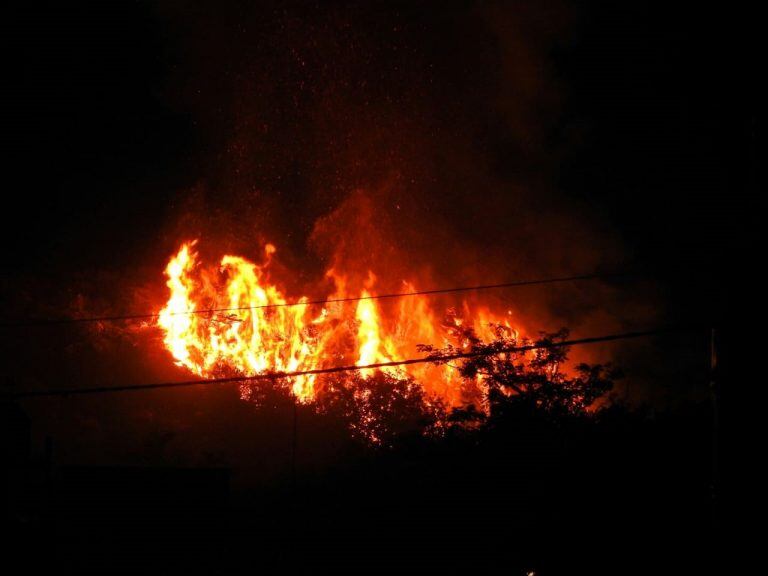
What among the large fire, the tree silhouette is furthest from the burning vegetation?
the tree silhouette

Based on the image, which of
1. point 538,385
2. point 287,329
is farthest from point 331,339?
point 538,385

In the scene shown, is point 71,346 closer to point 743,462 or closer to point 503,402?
point 503,402

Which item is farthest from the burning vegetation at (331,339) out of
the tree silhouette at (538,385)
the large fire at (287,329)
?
the tree silhouette at (538,385)

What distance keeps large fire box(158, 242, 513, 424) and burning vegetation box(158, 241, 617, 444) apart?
0.13 ft

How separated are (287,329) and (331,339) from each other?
1.86 meters

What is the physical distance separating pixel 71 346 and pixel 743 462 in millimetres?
25113

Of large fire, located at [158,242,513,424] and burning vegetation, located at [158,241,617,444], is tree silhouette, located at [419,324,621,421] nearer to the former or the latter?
burning vegetation, located at [158,241,617,444]

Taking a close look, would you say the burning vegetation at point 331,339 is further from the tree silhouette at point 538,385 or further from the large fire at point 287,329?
the tree silhouette at point 538,385

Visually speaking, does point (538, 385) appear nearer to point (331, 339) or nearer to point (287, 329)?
point (331, 339)

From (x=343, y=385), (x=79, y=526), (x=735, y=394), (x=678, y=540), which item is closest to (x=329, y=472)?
(x=343, y=385)

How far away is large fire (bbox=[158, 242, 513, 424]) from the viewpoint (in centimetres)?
2928

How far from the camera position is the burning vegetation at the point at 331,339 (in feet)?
88.5

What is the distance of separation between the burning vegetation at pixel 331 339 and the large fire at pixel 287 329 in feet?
0.13

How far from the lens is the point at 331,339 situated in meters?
29.9
